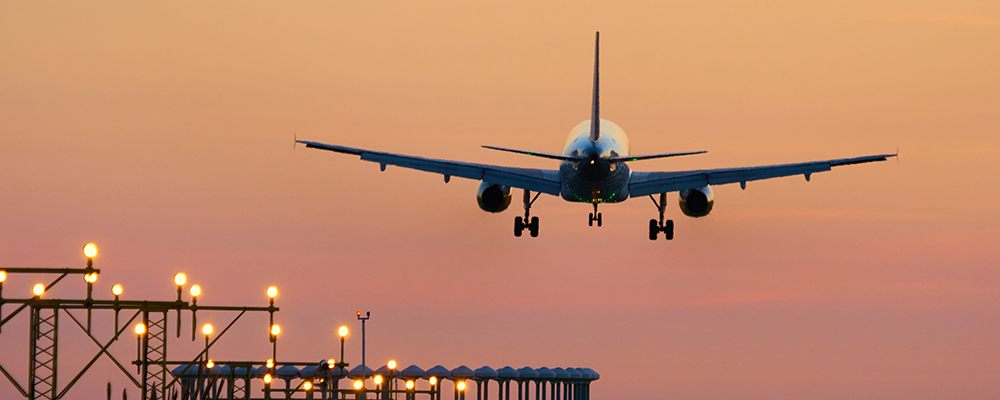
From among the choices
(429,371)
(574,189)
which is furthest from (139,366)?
(429,371)

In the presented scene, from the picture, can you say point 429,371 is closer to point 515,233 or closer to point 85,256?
point 515,233

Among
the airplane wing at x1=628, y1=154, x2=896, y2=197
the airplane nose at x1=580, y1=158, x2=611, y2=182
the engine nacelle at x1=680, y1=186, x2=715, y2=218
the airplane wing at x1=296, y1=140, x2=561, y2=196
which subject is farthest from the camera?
the engine nacelle at x1=680, y1=186, x2=715, y2=218

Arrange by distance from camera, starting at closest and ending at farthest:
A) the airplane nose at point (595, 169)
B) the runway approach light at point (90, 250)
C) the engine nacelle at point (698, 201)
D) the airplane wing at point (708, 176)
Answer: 1. the runway approach light at point (90, 250)
2. the airplane nose at point (595, 169)
3. the airplane wing at point (708, 176)
4. the engine nacelle at point (698, 201)

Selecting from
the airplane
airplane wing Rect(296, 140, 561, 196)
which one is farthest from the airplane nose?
airplane wing Rect(296, 140, 561, 196)

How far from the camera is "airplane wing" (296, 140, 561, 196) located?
68250 mm

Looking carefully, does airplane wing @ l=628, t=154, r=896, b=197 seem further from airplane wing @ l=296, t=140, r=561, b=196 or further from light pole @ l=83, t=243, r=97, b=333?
light pole @ l=83, t=243, r=97, b=333

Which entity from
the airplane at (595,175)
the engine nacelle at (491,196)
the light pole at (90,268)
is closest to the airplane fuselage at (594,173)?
the airplane at (595,175)

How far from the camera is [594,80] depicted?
7975 centimetres

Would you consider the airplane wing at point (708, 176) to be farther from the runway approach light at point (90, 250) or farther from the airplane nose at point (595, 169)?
the runway approach light at point (90, 250)

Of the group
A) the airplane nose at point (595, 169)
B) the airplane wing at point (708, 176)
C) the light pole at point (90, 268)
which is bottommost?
the light pole at point (90, 268)

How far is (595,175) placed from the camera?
63500mm

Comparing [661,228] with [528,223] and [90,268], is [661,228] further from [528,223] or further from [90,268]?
[90,268]

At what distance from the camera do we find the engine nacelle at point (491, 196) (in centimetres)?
7462

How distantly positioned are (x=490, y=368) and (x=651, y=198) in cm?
8552
